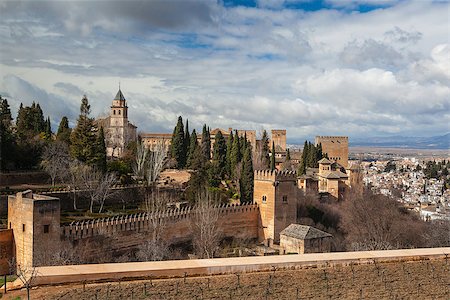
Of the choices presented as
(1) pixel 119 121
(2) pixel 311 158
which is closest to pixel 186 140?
(1) pixel 119 121

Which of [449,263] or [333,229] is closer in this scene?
[449,263]

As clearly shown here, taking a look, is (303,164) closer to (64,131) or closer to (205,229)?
(64,131)

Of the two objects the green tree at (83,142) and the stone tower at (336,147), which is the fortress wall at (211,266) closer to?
the green tree at (83,142)

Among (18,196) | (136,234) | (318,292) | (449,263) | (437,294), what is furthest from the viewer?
(136,234)

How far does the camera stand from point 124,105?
47.2 meters

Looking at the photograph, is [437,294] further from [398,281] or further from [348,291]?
[348,291]

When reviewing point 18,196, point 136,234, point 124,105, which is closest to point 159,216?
point 136,234

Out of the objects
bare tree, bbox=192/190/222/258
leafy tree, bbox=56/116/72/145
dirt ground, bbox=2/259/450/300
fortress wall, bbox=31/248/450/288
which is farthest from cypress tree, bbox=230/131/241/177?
dirt ground, bbox=2/259/450/300

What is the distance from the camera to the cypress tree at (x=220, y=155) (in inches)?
1461

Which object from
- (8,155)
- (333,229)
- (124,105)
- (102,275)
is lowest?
(333,229)

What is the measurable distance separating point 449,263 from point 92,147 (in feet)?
71.0

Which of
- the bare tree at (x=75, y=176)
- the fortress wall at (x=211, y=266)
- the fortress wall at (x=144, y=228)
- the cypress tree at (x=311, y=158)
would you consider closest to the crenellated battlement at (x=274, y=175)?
the fortress wall at (x=144, y=228)

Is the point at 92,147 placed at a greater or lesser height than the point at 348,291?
greater

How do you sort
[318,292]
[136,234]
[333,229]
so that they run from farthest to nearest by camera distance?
[333,229] → [136,234] → [318,292]
